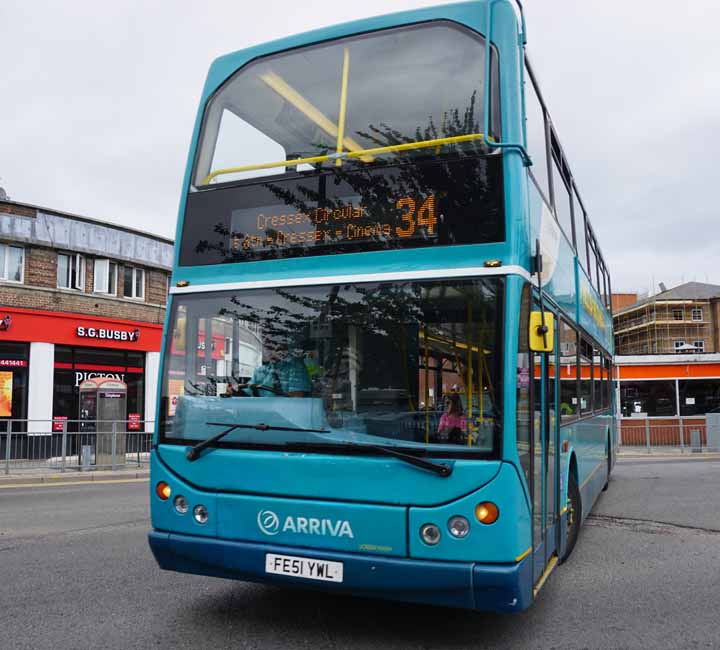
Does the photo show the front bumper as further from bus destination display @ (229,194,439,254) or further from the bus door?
bus destination display @ (229,194,439,254)

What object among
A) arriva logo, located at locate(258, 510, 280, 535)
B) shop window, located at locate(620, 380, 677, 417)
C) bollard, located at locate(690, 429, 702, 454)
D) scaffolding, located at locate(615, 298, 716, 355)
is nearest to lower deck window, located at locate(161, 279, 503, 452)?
arriva logo, located at locate(258, 510, 280, 535)

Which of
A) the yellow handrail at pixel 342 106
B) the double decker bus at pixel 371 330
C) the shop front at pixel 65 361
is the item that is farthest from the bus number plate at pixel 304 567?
the shop front at pixel 65 361

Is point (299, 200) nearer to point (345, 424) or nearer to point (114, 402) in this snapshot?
point (345, 424)

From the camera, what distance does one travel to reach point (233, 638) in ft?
15.7

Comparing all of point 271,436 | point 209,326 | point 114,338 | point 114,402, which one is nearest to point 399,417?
point 271,436

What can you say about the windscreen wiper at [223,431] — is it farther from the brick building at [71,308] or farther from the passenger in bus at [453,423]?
the brick building at [71,308]

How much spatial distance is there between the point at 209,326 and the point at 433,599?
90.2 inches

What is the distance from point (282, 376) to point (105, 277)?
21534 millimetres

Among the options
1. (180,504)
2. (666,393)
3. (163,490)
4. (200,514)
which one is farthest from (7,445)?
(666,393)

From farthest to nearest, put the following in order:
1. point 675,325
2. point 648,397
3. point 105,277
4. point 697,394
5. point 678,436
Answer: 1. point 675,325
2. point 648,397
3. point 697,394
4. point 105,277
5. point 678,436

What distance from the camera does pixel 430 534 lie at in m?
4.31

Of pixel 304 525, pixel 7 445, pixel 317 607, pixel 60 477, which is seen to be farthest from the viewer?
pixel 7 445

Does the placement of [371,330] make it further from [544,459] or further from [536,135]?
[536,135]

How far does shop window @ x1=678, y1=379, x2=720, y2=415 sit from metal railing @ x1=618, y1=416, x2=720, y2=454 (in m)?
6.97
